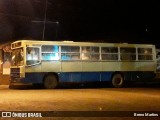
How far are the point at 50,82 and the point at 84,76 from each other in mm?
2350

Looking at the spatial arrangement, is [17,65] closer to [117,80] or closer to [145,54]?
[117,80]

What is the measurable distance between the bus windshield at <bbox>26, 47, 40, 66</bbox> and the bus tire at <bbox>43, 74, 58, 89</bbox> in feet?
3.82

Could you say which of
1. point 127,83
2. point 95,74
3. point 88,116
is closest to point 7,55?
point 95,74

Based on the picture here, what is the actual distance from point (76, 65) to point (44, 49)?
232cm

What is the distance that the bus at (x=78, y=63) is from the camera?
2648 centimetres

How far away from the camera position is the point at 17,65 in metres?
26.8

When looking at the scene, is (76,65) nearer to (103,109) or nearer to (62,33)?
(103,109)

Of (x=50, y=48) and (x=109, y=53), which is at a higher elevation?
(x=50, y=48)

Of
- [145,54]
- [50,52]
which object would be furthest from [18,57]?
→ [145,54]

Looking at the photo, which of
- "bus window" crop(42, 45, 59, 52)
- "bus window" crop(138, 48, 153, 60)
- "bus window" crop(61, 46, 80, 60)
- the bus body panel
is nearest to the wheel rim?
the bus body panel

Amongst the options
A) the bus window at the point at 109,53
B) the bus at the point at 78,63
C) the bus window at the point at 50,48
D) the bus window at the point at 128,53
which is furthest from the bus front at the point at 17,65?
the bus window at the point at 128,53

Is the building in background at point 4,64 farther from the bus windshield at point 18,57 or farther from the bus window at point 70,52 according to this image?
the bus window at point 70,52

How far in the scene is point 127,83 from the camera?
1222 inches

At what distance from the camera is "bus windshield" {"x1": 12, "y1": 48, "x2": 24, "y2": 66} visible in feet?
87.0
